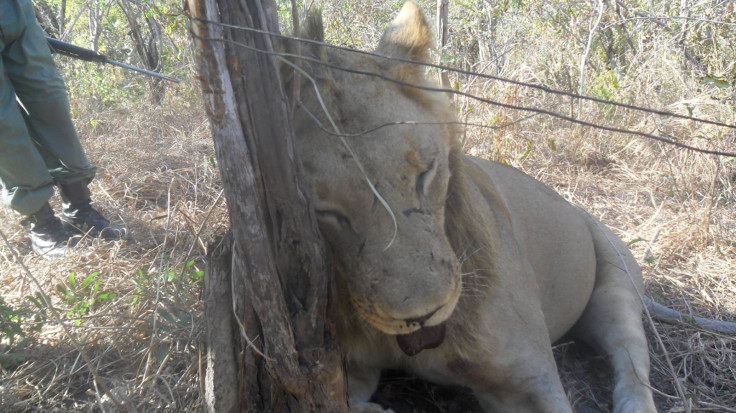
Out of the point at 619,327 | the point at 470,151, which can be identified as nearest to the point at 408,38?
the point at 619,327

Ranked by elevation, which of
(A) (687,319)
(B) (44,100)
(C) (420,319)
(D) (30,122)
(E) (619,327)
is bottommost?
(A) (687,319)

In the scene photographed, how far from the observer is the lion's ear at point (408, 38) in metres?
2.16

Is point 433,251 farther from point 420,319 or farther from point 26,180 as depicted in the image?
point 26,180

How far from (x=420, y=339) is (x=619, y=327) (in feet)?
4.14

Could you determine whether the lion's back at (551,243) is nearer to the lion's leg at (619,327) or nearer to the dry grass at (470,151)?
the lion's leg at (619,327)

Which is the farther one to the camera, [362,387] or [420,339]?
[362,387]

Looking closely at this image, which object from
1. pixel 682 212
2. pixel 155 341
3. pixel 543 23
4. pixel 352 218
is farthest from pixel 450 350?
pixel 543 23

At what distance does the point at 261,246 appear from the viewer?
1616 mm

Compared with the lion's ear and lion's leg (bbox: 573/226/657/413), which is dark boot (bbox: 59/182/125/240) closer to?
the lion's ear

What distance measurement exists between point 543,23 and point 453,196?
5.73 m

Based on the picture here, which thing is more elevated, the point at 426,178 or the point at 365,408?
the point at 426,178

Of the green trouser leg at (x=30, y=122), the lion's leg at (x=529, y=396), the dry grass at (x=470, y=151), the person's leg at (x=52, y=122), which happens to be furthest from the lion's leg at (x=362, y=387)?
the green trouser leg at (x=30, y=122)

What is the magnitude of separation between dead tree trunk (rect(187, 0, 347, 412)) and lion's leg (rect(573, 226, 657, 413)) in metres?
1.35

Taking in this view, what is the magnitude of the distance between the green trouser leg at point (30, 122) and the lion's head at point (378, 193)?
2324mm
